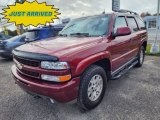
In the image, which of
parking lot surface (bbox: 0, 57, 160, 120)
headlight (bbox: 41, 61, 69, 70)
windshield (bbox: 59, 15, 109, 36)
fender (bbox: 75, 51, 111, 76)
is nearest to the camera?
headlight (bbox: 41, 61, 69, 70)

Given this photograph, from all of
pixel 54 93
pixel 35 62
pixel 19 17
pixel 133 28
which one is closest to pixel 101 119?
pixel 54 93

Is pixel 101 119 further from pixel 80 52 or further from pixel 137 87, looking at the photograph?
pixel 137 87

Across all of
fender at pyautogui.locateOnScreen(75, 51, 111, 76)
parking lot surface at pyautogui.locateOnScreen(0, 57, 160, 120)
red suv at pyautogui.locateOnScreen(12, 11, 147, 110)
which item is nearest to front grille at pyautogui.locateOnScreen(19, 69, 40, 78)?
red suv at pyautogui.locateOnScreen(12, 11, 147, 110)

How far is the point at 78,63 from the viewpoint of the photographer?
2.70 meters

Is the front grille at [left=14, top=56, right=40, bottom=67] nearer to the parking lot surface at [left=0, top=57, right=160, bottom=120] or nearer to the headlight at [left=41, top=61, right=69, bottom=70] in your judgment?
the headlight at [left=41, top=61, right=69, bottom=70]

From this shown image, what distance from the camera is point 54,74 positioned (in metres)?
2.55

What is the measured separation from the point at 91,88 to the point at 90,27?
1.49 m

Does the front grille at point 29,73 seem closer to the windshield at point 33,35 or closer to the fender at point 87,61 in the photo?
the fender at point 87,61

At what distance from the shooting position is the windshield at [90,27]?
3.70 meters

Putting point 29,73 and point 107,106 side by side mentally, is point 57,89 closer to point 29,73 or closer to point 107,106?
point 29,73

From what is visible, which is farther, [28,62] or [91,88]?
[91,88]

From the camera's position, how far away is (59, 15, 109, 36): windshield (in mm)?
3699

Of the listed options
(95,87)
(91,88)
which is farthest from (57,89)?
(95,87)

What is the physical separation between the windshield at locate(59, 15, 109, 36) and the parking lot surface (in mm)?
1461
